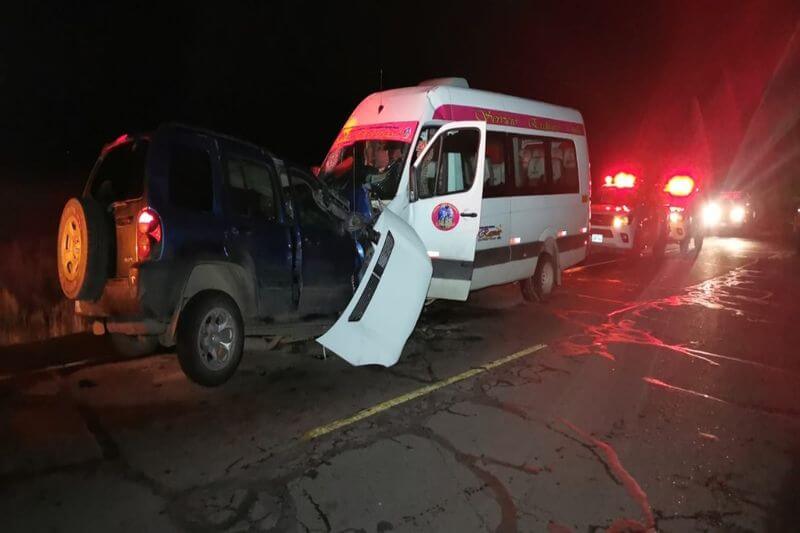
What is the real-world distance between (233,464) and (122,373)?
2.32 meters

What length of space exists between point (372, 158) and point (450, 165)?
1.07 m

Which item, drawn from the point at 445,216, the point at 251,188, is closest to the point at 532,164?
the point at 445,216

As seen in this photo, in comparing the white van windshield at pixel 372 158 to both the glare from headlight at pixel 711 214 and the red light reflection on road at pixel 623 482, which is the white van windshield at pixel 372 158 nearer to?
the red light reflection on road at pixel 623 482

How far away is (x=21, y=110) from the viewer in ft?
62.9

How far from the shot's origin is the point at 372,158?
7.79 m

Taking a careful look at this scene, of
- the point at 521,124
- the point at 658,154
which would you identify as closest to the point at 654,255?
the point at 658,154

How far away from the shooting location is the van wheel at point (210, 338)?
4918mm

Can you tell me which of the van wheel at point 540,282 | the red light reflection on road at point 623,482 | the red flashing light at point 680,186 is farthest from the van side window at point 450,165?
the red flashing light at point 680,186

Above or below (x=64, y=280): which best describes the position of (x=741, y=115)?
above

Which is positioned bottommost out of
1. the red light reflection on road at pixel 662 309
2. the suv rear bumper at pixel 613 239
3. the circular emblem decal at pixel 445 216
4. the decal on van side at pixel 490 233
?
the red light reflection on road at pixel 662 309

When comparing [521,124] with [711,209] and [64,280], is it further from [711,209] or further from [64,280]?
[711,209]

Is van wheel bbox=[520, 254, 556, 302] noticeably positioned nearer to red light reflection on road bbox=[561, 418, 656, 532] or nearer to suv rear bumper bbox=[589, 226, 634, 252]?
red light reflection on road bbox=[561, 418, 656, 532]

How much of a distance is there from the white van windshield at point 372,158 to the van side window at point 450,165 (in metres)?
0.35

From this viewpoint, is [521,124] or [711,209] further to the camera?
[711,209]
